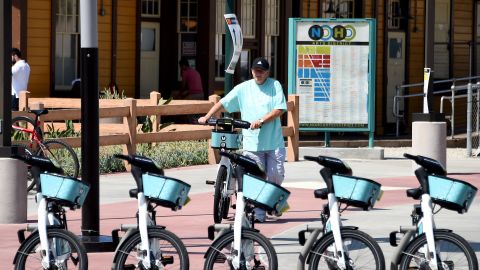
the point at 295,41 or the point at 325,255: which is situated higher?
the point at 295,41

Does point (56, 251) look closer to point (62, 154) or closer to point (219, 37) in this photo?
point (62, 154)

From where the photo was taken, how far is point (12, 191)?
1343 cm

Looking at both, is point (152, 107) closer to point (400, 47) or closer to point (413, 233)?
point (413, 233)

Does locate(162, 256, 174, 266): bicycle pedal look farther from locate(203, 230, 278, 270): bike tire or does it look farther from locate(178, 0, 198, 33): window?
locate(178, 0, 198, 33): window

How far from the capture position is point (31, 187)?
16.0 meters

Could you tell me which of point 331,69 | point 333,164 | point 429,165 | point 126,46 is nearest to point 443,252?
point 429,165

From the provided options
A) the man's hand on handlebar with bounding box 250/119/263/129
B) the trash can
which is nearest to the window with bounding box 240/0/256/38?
the trash can

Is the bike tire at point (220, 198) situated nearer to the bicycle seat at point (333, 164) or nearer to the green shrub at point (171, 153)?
the bicycle seat at point (333, 164)

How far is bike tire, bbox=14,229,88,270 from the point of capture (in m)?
9.35

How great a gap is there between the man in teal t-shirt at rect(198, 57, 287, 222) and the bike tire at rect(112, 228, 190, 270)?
4.28m

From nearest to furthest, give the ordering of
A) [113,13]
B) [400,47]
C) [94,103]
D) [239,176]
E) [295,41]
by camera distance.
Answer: [239,176]
[94,103]
[295,41]
[113,13]
[400,47]

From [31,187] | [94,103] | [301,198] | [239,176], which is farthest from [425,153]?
[239,176]

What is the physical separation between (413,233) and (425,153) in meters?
9.90

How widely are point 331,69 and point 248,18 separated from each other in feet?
22.5
